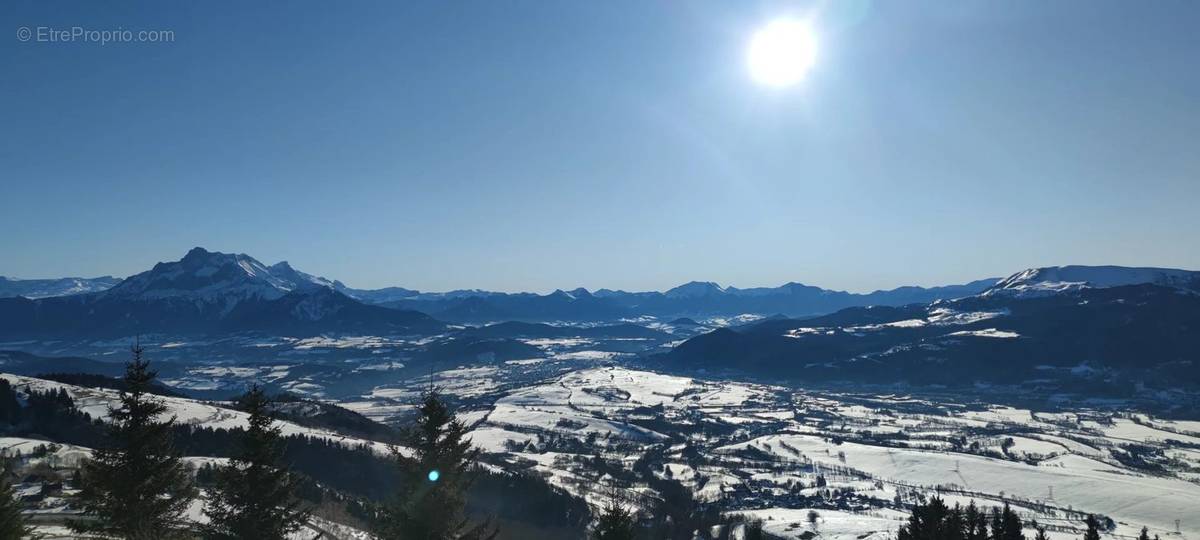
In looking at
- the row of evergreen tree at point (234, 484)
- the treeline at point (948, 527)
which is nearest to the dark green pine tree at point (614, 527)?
the row of evergreen tree at point (234, 484)

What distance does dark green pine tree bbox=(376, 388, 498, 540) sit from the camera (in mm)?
26234

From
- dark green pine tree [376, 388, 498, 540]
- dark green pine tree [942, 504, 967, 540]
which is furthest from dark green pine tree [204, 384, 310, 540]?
dark green pine tree [942, 504, 967, 540]

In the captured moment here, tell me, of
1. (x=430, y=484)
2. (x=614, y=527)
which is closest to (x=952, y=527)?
(x=614, y=527)

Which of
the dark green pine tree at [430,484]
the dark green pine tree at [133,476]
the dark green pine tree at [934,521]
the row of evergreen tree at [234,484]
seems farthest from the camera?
the dark green pine tree at [934,521]

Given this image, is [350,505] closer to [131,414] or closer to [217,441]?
[217,441]

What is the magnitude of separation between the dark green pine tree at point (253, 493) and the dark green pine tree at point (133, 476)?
4.44 ft

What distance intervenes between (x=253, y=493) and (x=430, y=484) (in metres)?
6.51

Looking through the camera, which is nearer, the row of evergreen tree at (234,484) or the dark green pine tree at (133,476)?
the dark green pine tree at (133,476)

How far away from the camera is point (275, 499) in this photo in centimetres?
2475

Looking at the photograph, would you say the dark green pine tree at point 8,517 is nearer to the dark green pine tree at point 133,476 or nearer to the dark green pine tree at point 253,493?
the dark green pine tree at point 133,476

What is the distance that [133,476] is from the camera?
80.5 ft

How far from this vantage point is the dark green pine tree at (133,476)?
79.2 feet

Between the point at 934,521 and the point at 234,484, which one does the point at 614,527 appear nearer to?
the point at 234,484

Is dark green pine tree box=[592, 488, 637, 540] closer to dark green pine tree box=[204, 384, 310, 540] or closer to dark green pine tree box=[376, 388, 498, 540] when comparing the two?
dark green pine tree box=[376, 388, 498, 540]
